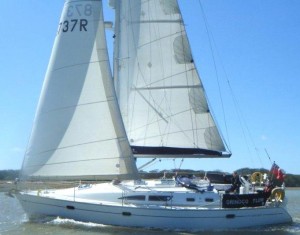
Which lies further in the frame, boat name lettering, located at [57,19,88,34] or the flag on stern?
the flag on stern

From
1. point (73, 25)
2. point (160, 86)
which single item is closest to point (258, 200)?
point (160, 86)

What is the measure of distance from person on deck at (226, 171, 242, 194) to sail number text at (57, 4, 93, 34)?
9.11 metres

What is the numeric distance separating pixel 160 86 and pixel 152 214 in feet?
23.3

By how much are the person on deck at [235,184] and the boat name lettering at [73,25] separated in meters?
9.11

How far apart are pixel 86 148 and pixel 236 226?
22.0ft

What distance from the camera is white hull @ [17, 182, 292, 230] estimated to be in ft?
61.8

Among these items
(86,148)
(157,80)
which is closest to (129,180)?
(86,148)

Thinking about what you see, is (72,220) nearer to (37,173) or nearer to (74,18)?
Result: (37,173)

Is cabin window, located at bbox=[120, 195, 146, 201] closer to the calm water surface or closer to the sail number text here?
the calm water surface

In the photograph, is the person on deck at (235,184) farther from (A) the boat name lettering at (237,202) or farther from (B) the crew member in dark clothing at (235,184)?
(A) the boat name lettering at (237,202)

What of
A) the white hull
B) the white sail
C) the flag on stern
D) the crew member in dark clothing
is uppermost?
the white sail

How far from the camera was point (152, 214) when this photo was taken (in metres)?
18.8

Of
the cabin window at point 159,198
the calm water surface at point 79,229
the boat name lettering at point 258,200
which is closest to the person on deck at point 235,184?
the boat name lettering at point 258,200

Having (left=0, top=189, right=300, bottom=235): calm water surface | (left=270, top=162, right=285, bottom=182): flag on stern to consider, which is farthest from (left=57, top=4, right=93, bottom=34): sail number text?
(left=270, top=162, right=285, bottom=182): flag on stern
